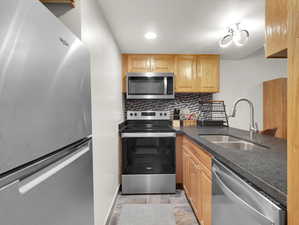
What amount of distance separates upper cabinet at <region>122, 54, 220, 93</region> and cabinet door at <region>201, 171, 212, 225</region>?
172 centimetres

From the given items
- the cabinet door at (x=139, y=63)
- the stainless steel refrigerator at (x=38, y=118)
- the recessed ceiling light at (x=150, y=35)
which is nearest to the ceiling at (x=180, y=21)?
the recessed ceiling light at (x=150, y=35)

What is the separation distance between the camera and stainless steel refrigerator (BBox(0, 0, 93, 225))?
442mm

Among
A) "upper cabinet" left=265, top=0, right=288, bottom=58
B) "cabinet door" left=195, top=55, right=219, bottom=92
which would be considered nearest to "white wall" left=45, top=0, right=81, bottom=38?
"upper cabinet" left=265, top=0, right=288, bottom=58

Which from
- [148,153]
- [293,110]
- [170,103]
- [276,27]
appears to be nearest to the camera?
[293,110]

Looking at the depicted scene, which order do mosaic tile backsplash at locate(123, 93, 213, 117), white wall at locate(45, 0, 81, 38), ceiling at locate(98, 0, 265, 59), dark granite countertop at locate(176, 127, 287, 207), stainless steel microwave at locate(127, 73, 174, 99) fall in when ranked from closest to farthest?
dark granite countertop at locate(176, 127, 287, 207) → white wall at locate(45, 0, 81, 38) → ceiling at locate(98, 0, 265, 59) → stainless steel microwave at locate(127, 73, 174, 99) → mosaic tile backsplash at locate(123, 93, 213, 117)

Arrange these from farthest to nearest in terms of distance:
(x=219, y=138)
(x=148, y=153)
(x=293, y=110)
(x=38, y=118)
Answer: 1. (x=148, y=153)
2. (x=219, y=138)
3. (x=38, y=118)
4. (x=293, y=110)

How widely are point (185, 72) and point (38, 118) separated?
2612 mm

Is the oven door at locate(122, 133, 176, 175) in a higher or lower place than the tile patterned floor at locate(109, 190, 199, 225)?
higher

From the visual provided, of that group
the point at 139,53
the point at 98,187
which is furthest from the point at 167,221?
the point at 139,53

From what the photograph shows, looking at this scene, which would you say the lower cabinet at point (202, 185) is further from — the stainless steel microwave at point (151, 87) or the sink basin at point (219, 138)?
the stainless steel microwave at point (151, 87)

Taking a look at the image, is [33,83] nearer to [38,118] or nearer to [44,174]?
[38,118]

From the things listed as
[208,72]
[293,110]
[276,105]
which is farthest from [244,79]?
[293,110]

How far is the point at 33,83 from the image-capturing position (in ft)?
1.77

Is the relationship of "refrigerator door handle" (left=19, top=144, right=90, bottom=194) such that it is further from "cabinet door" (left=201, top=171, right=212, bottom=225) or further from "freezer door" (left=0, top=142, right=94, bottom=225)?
"cabinet door" (left=201, top=171, right=212, bottom=225)
